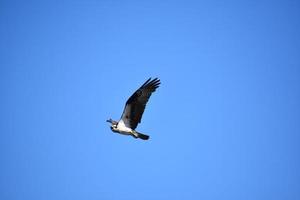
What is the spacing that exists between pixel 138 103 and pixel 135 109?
1.03ft

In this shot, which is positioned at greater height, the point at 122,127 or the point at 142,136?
the point at 122,127

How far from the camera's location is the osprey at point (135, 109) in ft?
98.8

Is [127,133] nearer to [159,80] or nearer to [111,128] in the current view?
[111,128]

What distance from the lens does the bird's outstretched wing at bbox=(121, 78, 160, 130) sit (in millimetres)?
30094

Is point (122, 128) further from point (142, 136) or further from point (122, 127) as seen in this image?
point (142, 136)

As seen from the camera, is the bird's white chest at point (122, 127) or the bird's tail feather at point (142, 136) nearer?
the bird's tail feather at point (142, 136)

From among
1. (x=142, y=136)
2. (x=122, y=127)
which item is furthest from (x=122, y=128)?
(x=142, y=136)

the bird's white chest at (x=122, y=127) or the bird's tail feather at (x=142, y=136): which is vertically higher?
the bird's white chest at (x=122, y=127)

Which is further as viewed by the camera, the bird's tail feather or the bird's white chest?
the bird's white chest

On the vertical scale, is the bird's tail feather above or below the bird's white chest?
below

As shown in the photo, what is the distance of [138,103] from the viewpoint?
3014 cm

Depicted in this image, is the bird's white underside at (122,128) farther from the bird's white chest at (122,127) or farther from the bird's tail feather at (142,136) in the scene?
the bird's tail feather at (142,136)

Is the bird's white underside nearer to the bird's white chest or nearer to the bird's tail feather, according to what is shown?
the bird's white chest

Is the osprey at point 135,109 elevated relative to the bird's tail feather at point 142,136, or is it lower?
elevated
